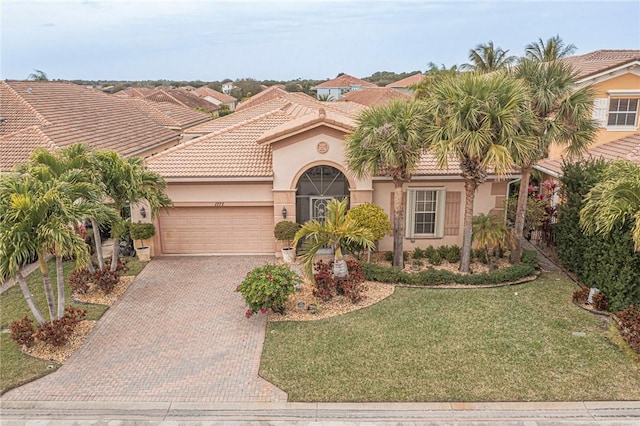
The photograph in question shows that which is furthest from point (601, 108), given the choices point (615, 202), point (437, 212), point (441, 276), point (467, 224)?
point (441, 276)

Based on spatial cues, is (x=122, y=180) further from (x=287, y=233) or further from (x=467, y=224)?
(x=467, y=224)

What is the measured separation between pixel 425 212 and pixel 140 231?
10.5 m

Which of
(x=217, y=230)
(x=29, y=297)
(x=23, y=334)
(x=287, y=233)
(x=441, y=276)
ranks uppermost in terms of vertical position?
(x=287, y=233)

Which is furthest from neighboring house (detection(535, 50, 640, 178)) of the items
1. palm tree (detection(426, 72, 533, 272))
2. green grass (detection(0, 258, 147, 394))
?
green grass (detection(0, 258, 147, 394))

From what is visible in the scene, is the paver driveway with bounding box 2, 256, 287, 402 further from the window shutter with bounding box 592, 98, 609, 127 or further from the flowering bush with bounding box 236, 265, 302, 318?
the window shutter with bounding box 592, 98, 609, 127

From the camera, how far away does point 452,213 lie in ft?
58.5

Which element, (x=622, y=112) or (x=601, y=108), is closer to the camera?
(x=601, y=108)

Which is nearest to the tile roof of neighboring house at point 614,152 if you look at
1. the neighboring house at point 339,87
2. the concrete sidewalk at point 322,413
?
the concrete sidewalk at point 322,413

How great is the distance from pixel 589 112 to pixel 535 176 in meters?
8.12

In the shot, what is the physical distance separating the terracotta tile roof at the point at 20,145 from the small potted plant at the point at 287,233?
1020 cm

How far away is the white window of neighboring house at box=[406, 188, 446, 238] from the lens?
17578 millimetres

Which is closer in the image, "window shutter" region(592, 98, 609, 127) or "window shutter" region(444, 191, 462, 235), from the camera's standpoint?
"window shutter" region(444, 191, 462, 235)

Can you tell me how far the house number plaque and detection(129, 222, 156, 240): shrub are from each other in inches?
268

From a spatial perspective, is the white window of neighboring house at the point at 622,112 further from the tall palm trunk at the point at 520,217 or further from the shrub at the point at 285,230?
the shrub at the point at 285,230
